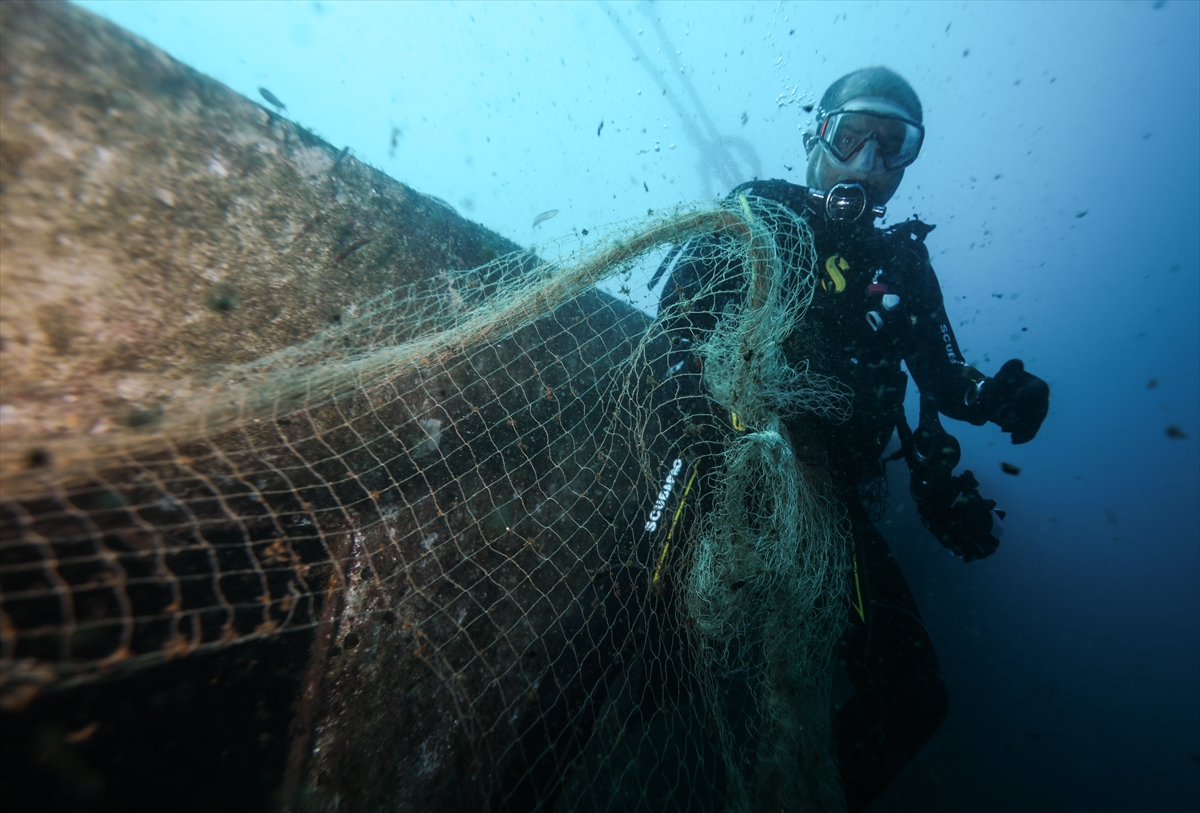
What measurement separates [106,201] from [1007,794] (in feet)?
44.5

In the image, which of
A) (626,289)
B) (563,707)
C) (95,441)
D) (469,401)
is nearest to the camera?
(95,441)

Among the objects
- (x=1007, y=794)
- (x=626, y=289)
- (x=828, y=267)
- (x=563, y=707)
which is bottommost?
(x=1007, y=794)

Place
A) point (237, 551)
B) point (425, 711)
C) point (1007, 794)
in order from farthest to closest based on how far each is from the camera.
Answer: point (1007, 794)
point (425, 711)
point (237, 551)

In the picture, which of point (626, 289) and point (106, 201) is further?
point (626, 289)

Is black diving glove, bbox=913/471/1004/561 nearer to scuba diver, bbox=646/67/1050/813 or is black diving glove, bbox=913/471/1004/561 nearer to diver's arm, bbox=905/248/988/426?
scuba diver, bbox=646/67/1050/813

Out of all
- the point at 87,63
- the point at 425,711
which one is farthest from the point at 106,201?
the point at 425,711

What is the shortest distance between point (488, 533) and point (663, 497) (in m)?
1.24

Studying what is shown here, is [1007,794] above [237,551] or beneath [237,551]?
beneath

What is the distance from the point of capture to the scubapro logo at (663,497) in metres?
2.82

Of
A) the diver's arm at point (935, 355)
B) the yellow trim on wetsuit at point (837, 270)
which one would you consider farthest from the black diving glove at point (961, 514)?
the yellow trim on wetsuit at point (837, 270)

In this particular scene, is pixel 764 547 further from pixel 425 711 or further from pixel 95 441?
pixel 95 441

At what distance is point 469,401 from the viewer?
2.91 m

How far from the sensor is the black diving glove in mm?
3340

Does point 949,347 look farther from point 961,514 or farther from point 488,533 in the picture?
point 488,533
